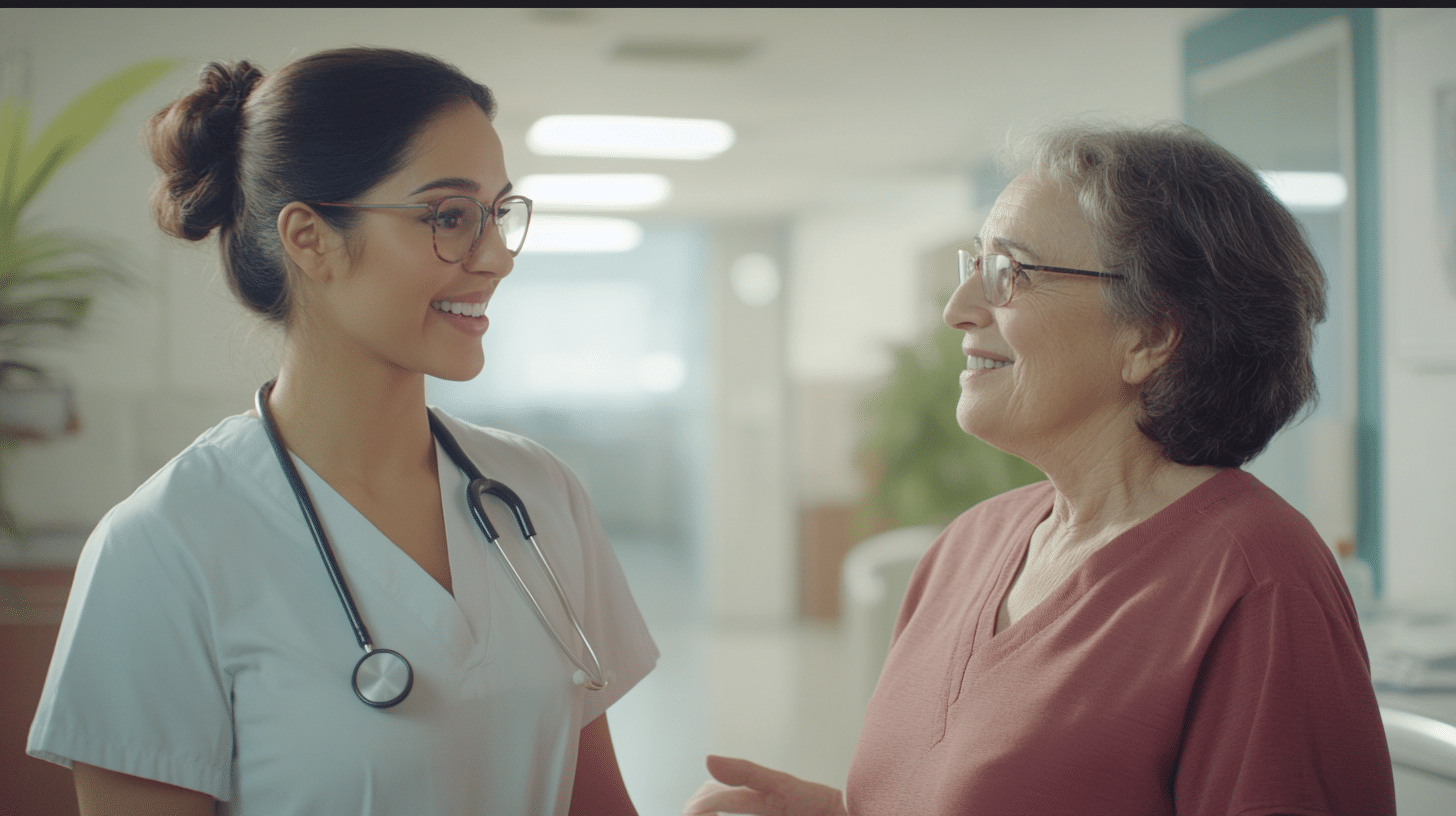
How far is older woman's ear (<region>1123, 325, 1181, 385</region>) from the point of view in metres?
1.07

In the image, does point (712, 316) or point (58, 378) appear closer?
point (58, 378)

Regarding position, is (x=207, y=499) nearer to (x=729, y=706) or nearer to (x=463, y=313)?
(x=463, y=313)

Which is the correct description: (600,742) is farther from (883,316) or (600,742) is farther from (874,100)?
(883,316)

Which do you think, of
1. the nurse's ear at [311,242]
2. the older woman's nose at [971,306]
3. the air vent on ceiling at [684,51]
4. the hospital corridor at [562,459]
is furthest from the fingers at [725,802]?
the air vent on ceiling at [684,51]

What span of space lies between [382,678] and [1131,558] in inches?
30.3

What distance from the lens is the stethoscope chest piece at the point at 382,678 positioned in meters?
0.96

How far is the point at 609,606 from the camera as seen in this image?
1301 mm

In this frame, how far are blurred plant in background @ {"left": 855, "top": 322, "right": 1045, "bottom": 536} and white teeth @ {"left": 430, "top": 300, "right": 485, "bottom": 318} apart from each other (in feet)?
10.8

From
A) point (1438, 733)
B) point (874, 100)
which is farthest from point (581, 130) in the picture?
point (1438, 733)

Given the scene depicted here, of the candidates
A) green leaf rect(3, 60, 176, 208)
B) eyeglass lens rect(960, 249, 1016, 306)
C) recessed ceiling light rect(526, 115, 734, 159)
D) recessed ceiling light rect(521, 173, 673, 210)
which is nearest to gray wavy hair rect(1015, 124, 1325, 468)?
eyeglass lens rect(960, 249, 1016, 306)

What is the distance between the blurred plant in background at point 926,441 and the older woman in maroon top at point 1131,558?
308 cm

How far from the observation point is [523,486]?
49.4 inches

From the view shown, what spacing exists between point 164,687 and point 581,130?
4254 mm

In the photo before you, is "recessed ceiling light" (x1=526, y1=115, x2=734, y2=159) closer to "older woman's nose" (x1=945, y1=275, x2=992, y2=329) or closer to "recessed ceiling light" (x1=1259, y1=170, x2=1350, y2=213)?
"recessed ceiling light" (x1=1259, y1=170, x2=1350, y2=213)
